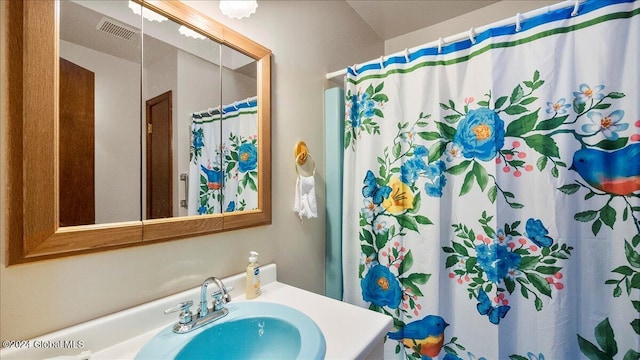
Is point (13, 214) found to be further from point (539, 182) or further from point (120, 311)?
point (539, 182)

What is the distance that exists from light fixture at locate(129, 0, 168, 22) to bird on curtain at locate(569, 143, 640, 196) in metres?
1.45

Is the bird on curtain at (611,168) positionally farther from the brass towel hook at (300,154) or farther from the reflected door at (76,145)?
the reflected door at (76,145)

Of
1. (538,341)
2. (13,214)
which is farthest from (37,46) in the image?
(538,341)

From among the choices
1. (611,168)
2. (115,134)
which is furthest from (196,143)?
(611,168)

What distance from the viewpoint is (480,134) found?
1026mm

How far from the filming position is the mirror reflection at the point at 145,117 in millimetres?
631

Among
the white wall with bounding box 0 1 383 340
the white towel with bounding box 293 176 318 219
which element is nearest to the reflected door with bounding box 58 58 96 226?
the white wall with bounding box 0 1 383 340

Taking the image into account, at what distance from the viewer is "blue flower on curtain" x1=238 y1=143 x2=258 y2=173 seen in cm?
102

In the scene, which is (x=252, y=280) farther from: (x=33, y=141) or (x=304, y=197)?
(x=33, y=141)

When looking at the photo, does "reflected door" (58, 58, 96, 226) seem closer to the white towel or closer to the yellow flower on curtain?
the white towel

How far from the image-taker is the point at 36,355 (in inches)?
21.8

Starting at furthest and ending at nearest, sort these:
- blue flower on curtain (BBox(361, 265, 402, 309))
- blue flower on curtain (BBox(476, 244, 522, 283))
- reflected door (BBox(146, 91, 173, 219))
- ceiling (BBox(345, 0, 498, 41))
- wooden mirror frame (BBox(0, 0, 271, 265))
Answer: ceiling (BBox(345, 0, 498, 41)), blue flower on curtain (BBox(361, 265, 402, 309)), blue flower on curtain (BBox(476, 244, 522, 283)), reflected door (BBox(146, 91, 173, 219)), wooden mirror frame (BBox(0, 0, 271, 265))

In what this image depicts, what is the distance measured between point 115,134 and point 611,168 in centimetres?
153

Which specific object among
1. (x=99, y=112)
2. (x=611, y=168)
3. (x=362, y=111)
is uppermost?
(x=362, y=111)
